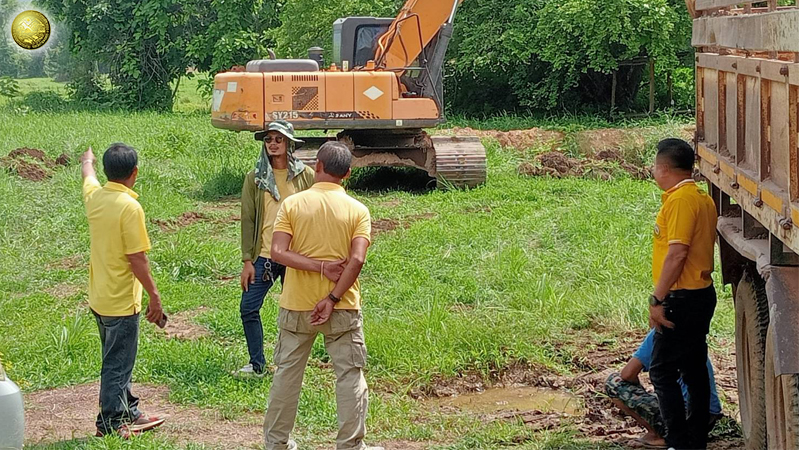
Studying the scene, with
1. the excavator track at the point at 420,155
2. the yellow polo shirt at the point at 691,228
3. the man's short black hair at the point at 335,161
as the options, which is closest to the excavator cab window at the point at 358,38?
the excavator track at the point at 420,155

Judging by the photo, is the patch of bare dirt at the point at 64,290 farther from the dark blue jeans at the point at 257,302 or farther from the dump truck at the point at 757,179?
the dump truck at the point at 757,179

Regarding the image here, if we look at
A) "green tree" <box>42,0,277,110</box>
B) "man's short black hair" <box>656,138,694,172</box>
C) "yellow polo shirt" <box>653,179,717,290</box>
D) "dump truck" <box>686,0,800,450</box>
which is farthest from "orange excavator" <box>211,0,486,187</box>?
"green tree" <box>42,0,277,110</box>

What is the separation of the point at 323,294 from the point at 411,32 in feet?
35.3

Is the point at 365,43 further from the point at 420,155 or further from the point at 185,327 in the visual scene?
the point at 185,327

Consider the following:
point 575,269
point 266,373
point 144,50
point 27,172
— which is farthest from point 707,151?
point 144,50

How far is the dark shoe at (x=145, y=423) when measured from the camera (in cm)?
607

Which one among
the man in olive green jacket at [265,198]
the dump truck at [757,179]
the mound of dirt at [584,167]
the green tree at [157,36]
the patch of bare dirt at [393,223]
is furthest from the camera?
the green tree at [157,36]

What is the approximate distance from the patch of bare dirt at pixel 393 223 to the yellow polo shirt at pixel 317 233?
698cm

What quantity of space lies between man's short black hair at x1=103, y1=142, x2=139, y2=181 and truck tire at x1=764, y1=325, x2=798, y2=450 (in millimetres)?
3489

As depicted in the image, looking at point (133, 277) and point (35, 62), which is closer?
point (133, 277)

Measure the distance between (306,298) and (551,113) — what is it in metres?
22.4

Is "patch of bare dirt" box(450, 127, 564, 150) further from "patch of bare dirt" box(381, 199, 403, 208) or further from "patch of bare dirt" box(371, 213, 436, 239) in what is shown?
"patch of bare dirt" box(371, 213, 436, 239)

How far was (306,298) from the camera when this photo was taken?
538 centimetres

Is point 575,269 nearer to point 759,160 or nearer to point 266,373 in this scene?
point 266,373
